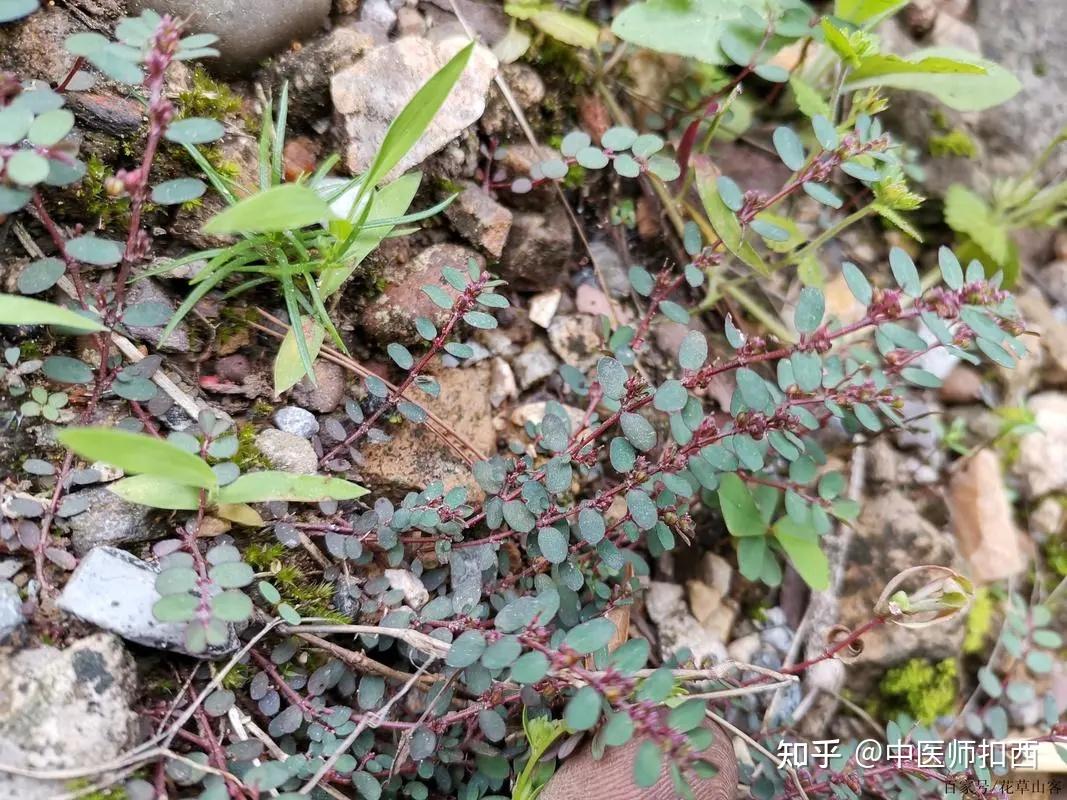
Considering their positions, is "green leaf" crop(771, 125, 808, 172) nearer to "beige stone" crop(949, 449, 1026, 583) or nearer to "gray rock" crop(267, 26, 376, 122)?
"gray rock" crop(267, 26, 376, 122)

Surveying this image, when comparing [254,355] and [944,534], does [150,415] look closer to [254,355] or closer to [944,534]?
[254,355]

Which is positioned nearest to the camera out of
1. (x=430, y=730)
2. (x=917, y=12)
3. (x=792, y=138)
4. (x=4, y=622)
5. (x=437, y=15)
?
(x=4, y=622)

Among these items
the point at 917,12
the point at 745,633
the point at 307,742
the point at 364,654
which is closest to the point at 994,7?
the point at 917,12

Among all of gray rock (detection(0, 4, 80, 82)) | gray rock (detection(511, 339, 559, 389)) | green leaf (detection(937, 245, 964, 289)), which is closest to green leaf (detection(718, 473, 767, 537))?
gray rock (detection(511, 339, 559, 389))

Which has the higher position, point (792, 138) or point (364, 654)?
point (792, 138)

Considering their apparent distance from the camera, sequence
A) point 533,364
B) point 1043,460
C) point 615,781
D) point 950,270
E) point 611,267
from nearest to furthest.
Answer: point 615,781 < point 950,270 < point 533,364 < point 611,267 < point 1043,460

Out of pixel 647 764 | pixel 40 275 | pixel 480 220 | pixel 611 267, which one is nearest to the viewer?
pixel 647 764

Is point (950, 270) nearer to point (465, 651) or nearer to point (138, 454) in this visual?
point (465, 651)

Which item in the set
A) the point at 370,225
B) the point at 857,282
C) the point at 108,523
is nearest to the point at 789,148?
the point at 857,282
